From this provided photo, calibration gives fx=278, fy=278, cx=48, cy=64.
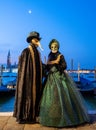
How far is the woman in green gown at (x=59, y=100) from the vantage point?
3936 millimetres

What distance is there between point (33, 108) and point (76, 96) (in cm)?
66

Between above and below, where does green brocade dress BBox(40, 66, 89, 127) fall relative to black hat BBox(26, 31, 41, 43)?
below

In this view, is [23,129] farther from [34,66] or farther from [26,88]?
[34,66]

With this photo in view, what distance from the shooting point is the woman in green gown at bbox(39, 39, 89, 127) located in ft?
12.9

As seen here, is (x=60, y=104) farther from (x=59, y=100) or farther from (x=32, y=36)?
(x=32, y=36)

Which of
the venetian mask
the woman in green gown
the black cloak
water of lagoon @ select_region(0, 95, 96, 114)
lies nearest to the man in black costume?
the black cloak

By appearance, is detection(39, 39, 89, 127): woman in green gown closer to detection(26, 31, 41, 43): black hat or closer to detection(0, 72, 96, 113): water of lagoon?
detection(26, 31, 41, 43): black hat

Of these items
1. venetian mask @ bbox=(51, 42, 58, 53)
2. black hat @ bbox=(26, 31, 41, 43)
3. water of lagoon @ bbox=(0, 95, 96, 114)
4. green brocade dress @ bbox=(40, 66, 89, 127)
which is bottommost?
water of lagoon @ bbox=(0, 95, 96, 114)

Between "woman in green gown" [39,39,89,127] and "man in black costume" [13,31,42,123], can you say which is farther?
"man in black costume" [13,31,42,123]

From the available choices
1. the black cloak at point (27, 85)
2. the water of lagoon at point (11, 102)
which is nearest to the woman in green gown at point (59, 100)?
the black cloak at point (27, 85)

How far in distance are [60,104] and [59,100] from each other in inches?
2.3

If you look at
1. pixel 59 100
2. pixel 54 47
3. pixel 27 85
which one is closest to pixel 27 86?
pixel 27 85

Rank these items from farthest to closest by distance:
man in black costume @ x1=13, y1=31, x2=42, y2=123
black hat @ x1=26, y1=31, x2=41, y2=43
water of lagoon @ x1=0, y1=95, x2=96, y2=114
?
water of lagoon @ x1=0, y1=95, x2=96, y2=114
black hat @ x1=26, y1=31, x2=41, y2=43
man in black costume @ x1=13, y1=31, x2=42, y2=123

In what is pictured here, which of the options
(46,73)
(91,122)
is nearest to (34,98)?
(46,73)
